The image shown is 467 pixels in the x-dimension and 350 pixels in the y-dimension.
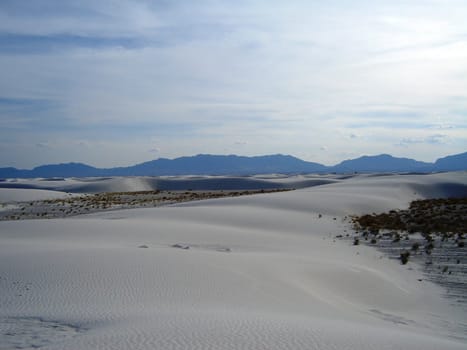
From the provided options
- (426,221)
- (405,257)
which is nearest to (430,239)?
(405,257)

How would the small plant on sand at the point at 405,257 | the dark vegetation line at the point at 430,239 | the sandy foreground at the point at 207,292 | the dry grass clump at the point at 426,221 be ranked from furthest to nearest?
the dry grass clump at the point at 426,221
the small plant on sand at the point at 405,257
the dark vegetation line at the point at 430,239
the sandy foreground at the point at 207,292

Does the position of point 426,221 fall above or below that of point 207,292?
above

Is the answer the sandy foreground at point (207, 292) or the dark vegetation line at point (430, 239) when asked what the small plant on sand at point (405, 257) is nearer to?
the dark vegetation line at point (430, 239)

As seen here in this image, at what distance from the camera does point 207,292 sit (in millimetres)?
8086

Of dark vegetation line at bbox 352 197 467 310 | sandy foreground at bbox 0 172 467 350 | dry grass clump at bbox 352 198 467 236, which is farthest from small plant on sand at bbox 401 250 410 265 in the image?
dry grass clump at bbox 352 198 467 236

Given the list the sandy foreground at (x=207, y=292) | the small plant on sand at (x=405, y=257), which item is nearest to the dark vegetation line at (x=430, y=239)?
the small plant on sand at (x=405, y=257)

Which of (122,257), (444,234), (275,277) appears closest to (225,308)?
(275,277)

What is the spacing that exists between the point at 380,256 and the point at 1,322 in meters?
10.5

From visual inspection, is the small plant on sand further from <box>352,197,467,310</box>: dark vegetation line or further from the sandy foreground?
the sandy foreground

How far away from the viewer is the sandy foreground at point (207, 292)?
5.39 metres

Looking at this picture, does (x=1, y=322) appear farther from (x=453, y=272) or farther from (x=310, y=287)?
(x=453, y=272)

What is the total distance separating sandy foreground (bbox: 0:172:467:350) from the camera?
5391 millimetres

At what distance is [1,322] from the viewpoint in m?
6.02

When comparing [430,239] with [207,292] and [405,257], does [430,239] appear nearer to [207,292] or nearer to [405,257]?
[405,257]
